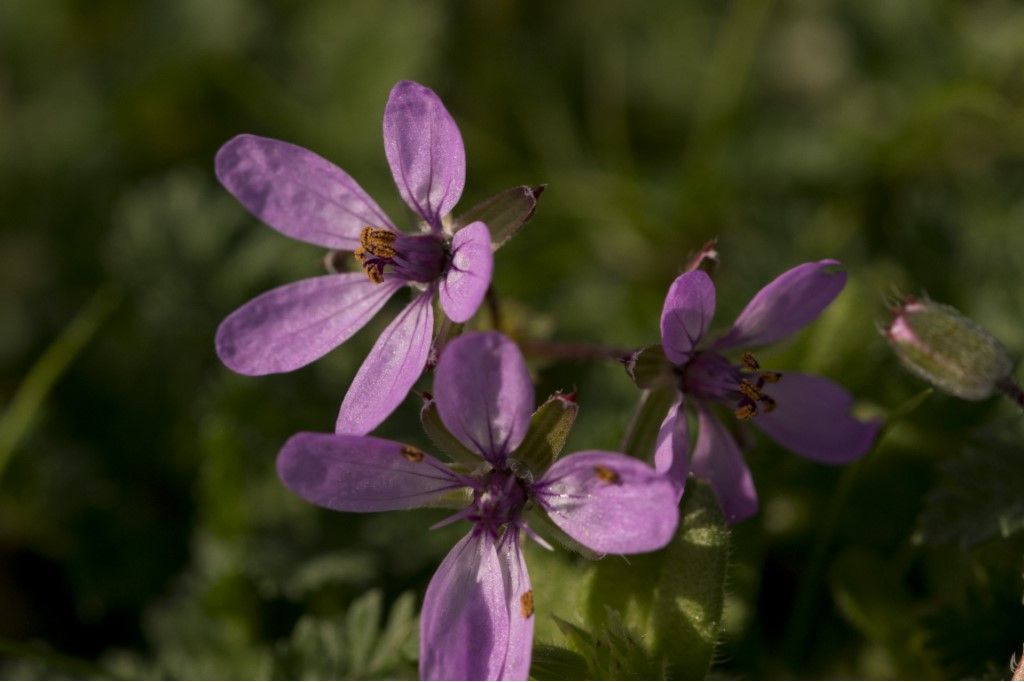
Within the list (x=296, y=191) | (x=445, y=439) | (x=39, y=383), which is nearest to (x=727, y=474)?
(x=445, y=439)

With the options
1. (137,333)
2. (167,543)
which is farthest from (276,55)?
(167,543)

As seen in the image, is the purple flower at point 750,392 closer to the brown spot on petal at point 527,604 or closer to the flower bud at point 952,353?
the flower bud at point 952,353

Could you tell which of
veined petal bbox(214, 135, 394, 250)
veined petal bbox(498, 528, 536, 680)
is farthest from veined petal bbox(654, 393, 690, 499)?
veined petal bbox(214, 135, 394, 250)

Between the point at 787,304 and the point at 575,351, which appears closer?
the point at 787,304

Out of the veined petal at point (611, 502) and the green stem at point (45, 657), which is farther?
the green stem at point (45, 657)

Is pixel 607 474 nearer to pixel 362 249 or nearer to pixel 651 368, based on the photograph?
pixel 651 368

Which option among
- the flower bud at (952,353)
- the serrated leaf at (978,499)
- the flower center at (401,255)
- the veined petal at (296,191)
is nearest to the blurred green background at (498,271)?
the serrated leaf at (978,499)
